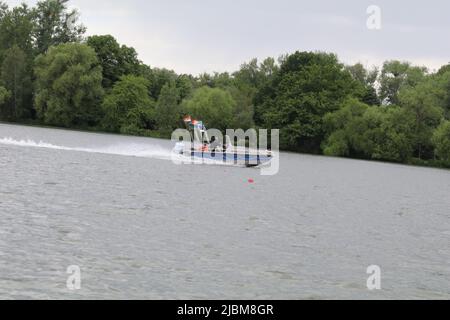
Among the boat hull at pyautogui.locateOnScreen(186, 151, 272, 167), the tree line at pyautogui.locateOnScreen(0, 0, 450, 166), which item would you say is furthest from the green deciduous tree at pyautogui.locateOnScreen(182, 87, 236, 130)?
the boat hull at pyautogui.locateOnScreen(186, 151, 272, 167)

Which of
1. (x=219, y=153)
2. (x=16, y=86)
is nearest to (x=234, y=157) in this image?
(x=219, y=153)

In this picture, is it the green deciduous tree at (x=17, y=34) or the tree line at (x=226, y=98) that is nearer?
the tree line at (x=226, y=98)

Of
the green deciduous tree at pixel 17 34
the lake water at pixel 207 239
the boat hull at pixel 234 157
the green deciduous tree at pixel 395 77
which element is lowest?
the lake water at pixel 207 239

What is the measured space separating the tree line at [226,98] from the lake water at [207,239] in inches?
2694

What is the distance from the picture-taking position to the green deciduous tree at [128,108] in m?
132

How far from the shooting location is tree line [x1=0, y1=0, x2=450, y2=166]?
4476 inches

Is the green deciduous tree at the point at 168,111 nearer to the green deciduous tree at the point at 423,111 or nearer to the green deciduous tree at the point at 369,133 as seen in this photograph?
the green deciduous tree at the point at 369,133

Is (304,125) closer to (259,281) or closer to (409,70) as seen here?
(409,70)

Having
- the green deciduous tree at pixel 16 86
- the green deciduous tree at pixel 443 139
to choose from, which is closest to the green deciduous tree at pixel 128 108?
the green deciduous tree at pixel 16 86

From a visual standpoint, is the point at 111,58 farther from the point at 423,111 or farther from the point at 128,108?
the point at 423,111

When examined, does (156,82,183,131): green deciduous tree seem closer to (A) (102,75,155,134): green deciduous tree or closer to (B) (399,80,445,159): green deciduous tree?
(A) (102,75,155,134): green deciduous tree

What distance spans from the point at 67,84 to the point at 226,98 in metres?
33.6

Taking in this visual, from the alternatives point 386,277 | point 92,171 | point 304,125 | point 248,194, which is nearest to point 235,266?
point 386,277

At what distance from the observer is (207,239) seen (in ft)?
79.4
